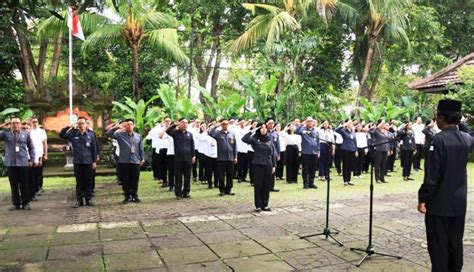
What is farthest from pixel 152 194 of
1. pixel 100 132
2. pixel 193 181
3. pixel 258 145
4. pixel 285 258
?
pixel 100 132

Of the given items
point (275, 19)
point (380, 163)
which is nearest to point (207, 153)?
point (380, 163)

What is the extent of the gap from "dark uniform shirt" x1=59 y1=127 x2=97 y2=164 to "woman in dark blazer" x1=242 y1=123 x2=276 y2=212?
334 cm

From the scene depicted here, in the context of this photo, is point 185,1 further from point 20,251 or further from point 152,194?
point 20,251

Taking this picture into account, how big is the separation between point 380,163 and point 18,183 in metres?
9.12

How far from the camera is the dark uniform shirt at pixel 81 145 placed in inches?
362

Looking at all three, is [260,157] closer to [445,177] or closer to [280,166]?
[445,177]

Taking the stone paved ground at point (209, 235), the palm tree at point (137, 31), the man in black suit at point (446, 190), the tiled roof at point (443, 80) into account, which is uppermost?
the palm tree at point (137, 31)

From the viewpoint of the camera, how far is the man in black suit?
4242 mm

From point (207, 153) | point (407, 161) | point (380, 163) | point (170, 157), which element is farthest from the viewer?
point (407, 161)

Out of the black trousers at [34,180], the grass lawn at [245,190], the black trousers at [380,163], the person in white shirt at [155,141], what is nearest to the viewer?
the black trousers at [34,180]

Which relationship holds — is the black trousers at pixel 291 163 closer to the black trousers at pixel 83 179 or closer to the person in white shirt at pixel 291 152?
the person in white shirt at pixel 291 152

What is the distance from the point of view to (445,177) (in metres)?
4.26

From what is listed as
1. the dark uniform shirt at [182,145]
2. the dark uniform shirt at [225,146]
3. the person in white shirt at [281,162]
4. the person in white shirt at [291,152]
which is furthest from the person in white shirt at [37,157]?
the person in white shirt at [291,152]

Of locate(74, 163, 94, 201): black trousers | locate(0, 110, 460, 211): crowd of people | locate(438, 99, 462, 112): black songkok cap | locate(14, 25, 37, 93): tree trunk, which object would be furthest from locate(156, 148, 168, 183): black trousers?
locate(14, 25, 37, 93): tree trunk
